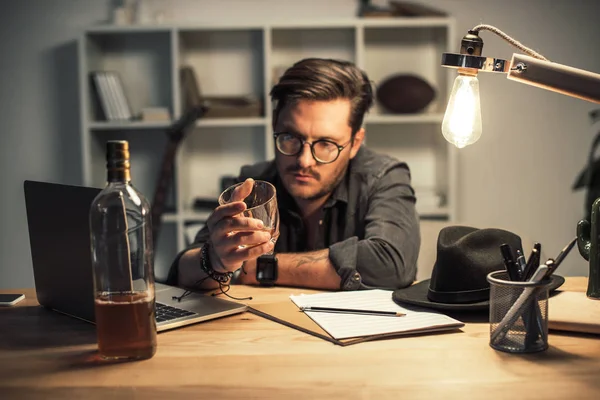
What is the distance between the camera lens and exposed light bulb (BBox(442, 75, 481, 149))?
130 centimetres

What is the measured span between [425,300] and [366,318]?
148 mm

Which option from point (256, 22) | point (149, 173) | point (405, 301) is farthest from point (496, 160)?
point (405, 301)

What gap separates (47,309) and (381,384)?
31.2 inches

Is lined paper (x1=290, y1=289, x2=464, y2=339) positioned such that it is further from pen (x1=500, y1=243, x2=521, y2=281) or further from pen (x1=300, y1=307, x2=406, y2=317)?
pen (x1=500, y1=243, x2=521, y2=281)

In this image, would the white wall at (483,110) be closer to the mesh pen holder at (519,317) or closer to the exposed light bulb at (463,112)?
the exposed light bulb at (463,112)

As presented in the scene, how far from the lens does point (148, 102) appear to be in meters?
3.93

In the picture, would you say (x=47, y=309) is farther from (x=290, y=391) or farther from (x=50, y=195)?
(x=290, y=391)

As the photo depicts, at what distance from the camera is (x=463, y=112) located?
4.35 feet

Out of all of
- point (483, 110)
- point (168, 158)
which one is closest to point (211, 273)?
point (168, 158)

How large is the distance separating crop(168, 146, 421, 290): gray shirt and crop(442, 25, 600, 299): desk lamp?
0.42 metres

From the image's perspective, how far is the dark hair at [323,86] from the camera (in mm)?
2086

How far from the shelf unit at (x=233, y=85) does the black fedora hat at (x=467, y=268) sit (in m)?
2.39

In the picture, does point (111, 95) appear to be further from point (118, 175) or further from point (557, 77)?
point (557, 77)

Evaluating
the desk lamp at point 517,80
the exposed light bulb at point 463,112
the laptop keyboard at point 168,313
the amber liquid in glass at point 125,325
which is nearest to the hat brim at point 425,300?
the desk lamp at point 517,80
